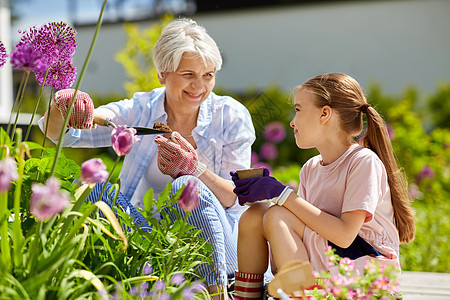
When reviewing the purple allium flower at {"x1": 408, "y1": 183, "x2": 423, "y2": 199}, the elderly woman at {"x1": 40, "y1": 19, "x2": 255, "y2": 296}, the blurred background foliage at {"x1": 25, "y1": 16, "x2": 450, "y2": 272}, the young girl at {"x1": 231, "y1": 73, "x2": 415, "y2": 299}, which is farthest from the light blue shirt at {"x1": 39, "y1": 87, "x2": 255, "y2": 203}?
the purple allium flower at {"x1": 408, "y1": 183, "x2": 423, "y2": 199}

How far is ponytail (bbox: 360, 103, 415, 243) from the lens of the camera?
6.37 ft

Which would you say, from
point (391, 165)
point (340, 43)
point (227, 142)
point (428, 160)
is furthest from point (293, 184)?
point (340, 43)

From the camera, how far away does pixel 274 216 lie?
178cm

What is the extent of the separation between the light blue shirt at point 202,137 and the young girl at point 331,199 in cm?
42

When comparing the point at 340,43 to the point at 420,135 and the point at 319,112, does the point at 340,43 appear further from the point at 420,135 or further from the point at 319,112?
the point at 319,112

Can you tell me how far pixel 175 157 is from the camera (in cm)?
205

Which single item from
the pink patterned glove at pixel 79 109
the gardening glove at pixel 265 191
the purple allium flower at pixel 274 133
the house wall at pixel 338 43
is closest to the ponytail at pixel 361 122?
the gardening glove at pixel 265 191

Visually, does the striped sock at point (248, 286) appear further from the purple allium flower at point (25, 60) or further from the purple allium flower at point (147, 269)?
the purple allium flower at point (25, 60)

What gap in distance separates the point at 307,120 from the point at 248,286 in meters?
0.60

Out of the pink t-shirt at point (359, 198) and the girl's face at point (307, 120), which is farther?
the girl's face at point (307, 120)

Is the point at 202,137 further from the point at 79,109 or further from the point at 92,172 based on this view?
the point at 92,172

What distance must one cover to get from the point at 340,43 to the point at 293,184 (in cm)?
681

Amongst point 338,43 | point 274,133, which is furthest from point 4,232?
point 338,43

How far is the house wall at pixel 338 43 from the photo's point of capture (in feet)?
32.3
